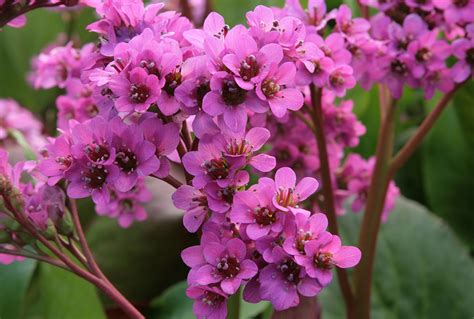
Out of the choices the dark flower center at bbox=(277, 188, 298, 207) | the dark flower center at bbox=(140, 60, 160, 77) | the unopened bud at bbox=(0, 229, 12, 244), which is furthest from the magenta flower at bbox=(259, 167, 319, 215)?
the unopened bud at bbox=(0, 229, 12, 244)

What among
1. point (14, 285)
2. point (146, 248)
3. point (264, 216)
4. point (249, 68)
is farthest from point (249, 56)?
point (146, 248)

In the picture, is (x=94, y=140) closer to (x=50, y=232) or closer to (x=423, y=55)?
(x=50, y=232)

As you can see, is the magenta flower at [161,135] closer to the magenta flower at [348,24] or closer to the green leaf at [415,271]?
the magenta flower at [348,24]

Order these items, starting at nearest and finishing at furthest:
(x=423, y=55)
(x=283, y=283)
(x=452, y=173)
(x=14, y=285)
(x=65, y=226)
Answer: (x=283, y=283), (x=65, y=226), (x=423, y=55), (x=14, y=285), (x=452, y=173)

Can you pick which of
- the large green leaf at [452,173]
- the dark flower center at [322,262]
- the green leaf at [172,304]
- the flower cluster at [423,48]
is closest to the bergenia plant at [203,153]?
the dark flower center at [322,262]

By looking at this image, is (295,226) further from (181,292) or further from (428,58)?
(181,292)

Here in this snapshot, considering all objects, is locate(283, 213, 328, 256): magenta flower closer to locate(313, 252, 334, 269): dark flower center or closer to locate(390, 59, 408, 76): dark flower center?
locate(313, 252, 334, 269): dark flower center
